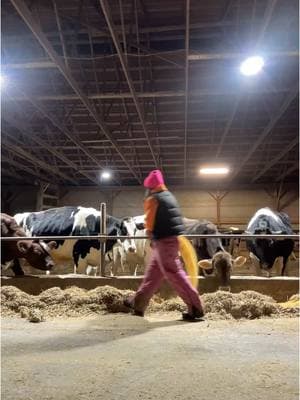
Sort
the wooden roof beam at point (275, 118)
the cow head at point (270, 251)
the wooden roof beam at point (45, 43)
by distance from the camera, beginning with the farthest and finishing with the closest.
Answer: the cow head at point (270, 251), the wooden roof beam at point (275, 118), the wooden roof beam at point (45, 43)

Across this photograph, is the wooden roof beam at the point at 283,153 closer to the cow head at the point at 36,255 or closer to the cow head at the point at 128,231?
the cow head at the point at 128,231

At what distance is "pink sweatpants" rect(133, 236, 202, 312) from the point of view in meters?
4.35

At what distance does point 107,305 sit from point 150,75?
5.12 metres

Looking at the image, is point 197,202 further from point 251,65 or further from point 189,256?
point 189,256

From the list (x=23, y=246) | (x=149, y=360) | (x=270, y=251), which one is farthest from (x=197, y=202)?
(x=149, y=360)

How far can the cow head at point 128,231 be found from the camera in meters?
10.5

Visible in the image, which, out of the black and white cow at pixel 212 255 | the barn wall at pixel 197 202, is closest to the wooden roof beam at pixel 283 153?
the barn wall at pixel 197 202

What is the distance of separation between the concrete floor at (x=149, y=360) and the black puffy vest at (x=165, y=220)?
0.92m

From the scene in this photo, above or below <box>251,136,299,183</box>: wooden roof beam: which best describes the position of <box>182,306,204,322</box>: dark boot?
below

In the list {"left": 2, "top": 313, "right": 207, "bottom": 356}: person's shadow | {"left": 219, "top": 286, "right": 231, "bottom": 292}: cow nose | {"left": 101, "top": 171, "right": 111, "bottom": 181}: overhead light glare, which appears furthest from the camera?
{"left": 101, "top": 171, "right": 111, "bottom": 181}: overhead light glare

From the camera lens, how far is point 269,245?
996cm

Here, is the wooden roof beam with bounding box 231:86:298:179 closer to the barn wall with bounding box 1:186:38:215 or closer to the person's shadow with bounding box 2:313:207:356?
the person's shadow with bounding box 2:313:207:356

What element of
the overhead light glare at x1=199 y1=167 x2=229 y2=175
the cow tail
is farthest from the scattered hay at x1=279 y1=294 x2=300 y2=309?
the overhead light glare at x1=199 y1=167 x2=229 y2=175

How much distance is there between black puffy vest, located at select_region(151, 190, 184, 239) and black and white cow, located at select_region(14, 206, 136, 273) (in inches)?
228
